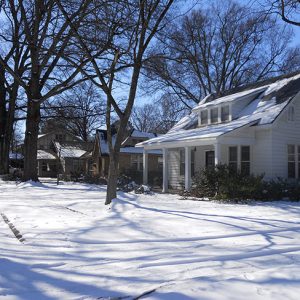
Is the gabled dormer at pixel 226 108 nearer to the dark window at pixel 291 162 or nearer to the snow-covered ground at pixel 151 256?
the dark window at pixel 291 162

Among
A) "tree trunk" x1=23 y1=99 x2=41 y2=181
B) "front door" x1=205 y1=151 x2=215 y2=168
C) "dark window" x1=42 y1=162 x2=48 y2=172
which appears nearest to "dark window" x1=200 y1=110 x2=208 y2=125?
"front door" x1=205 y1=151 x2=215 y2=168

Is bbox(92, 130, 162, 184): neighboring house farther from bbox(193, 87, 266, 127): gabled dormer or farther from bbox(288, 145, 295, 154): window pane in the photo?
bbox(288, 145, 295, 154): window pane

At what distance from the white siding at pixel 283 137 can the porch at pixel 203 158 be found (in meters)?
1.20

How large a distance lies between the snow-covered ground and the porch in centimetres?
799

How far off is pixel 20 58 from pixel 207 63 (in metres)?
18.6

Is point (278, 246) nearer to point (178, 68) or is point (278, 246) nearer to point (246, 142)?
Answer: point (246, 142)

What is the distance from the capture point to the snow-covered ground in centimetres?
520

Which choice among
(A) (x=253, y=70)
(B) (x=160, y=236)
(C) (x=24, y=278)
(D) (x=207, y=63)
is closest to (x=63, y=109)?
(D) (x=207, y=63)

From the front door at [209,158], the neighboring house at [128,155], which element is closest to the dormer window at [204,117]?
the front door at [209,158]

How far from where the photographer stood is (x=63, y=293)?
507 cm

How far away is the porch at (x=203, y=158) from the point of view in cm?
1998

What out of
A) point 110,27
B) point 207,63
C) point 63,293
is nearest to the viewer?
point 63,293

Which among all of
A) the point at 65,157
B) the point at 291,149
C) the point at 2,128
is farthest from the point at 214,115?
the point at 65,157

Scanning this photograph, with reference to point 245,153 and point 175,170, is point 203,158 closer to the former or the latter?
point 175,170
